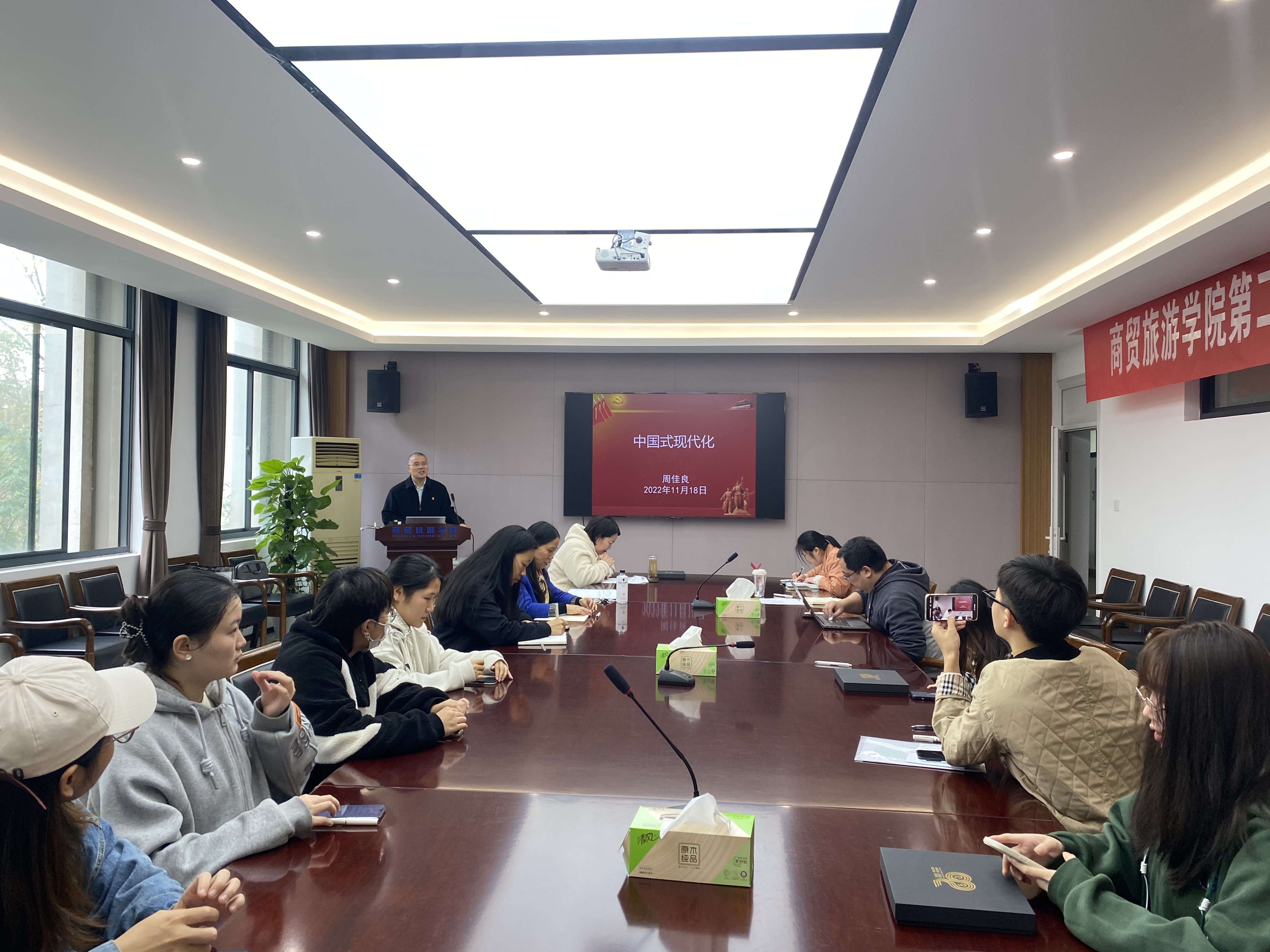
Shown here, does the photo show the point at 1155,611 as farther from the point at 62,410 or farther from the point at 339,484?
the point at 62,410

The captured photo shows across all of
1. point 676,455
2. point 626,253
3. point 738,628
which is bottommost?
point 738,628

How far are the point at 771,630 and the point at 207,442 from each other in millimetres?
5193

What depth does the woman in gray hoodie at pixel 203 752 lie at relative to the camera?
1466 millimetres

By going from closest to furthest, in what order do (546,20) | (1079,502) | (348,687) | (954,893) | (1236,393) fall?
(954,893) → (348,687) → (546,20) → (1236,393) → (1079,502)

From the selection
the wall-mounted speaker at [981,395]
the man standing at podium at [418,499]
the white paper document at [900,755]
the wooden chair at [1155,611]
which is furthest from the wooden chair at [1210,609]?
the man standing at podium at [418,499]

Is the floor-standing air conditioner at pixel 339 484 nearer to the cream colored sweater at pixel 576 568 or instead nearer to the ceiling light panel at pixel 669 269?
the ceiling light panel at pixel 669 269

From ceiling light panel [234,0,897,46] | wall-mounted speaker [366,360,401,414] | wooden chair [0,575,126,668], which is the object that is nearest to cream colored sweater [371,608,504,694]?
ceiling light panel [234,0,897,46]

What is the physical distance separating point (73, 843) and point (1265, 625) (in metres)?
5.24

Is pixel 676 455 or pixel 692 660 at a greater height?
pixel 676 455

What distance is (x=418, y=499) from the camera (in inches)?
321

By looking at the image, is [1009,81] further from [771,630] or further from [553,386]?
[553,386]

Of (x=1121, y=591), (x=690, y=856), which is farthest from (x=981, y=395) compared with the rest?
(x=690, y=856)

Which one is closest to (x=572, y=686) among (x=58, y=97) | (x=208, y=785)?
(x=208, y=785)

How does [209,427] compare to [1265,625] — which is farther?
[209,427]
